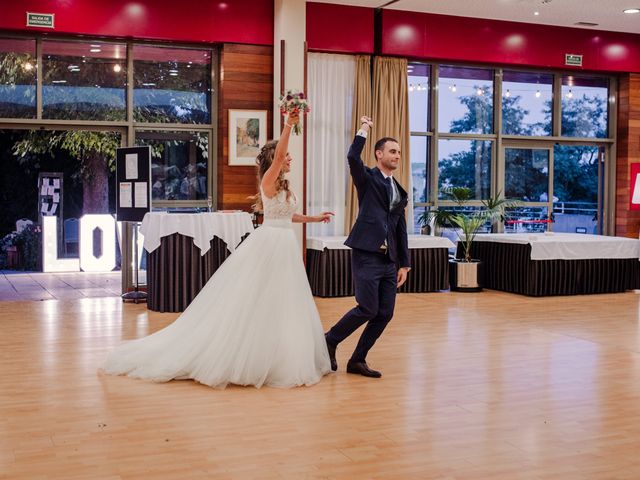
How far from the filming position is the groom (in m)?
5.22

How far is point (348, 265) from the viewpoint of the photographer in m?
10.0

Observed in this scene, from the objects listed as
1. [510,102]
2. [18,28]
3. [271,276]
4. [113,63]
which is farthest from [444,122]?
[271,276]

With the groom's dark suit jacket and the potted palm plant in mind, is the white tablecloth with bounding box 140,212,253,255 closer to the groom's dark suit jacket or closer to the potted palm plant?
the groom's dark suit jacket

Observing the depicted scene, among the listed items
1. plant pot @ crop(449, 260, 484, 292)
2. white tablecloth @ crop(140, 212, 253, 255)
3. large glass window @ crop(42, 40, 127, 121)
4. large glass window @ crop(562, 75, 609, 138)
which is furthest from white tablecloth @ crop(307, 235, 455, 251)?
large glass window @ crop(562, 75, 609, 138)

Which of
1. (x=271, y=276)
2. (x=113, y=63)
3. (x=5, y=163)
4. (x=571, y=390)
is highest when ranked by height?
(x=113, y=63)

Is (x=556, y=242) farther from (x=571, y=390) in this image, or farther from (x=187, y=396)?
(x=187, y=396)

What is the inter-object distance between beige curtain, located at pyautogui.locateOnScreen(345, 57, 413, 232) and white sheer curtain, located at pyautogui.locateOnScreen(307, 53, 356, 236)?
13 cm

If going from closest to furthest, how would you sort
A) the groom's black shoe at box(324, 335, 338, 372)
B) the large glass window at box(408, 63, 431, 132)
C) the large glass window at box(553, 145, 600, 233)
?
the groom's black shoe at box(324, 335, 338, 372) < the large glass window at box(408, 63, 431, 132) < the large glass window at box(553, 145, 600, 233)

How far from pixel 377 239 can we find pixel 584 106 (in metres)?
8.35

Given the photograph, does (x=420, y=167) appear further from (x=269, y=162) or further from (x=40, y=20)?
(x=269, y=162)

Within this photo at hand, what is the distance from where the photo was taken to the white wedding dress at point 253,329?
5.16 metres

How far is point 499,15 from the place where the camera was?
11219 mm

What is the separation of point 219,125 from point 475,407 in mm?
6402

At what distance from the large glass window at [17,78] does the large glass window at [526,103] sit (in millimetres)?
6522
